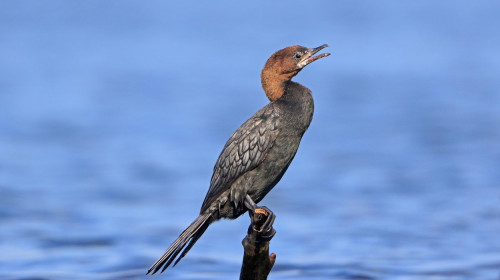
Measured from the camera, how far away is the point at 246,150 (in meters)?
8.25

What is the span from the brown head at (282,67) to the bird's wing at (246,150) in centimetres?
18

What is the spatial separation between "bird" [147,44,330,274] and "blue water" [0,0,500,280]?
387 cm

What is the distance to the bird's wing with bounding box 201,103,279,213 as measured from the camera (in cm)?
821

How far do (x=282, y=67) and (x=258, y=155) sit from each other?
0.75m

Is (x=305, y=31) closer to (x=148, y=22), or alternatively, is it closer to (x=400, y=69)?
(x=400, y=69)

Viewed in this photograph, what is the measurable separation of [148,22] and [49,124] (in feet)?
34.7

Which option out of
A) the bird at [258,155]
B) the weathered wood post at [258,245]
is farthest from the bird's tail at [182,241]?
the weathered wood post at [258,245]

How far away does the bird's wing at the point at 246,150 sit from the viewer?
8.21 m

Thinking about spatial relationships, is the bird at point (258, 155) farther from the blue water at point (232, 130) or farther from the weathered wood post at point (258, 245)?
the blue water at point (232, 130)

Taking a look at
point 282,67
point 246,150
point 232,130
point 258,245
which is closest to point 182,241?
point 258,245

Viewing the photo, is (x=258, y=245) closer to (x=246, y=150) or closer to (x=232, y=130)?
(x=246, y=150)

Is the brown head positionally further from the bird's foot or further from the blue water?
the blue water

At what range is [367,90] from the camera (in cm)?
2612

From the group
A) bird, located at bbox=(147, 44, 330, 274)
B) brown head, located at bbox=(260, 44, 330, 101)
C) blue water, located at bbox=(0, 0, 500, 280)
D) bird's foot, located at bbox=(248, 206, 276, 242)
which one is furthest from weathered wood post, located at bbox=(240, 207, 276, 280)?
blue water, located at bbox=(0, 0, 500, 280)
